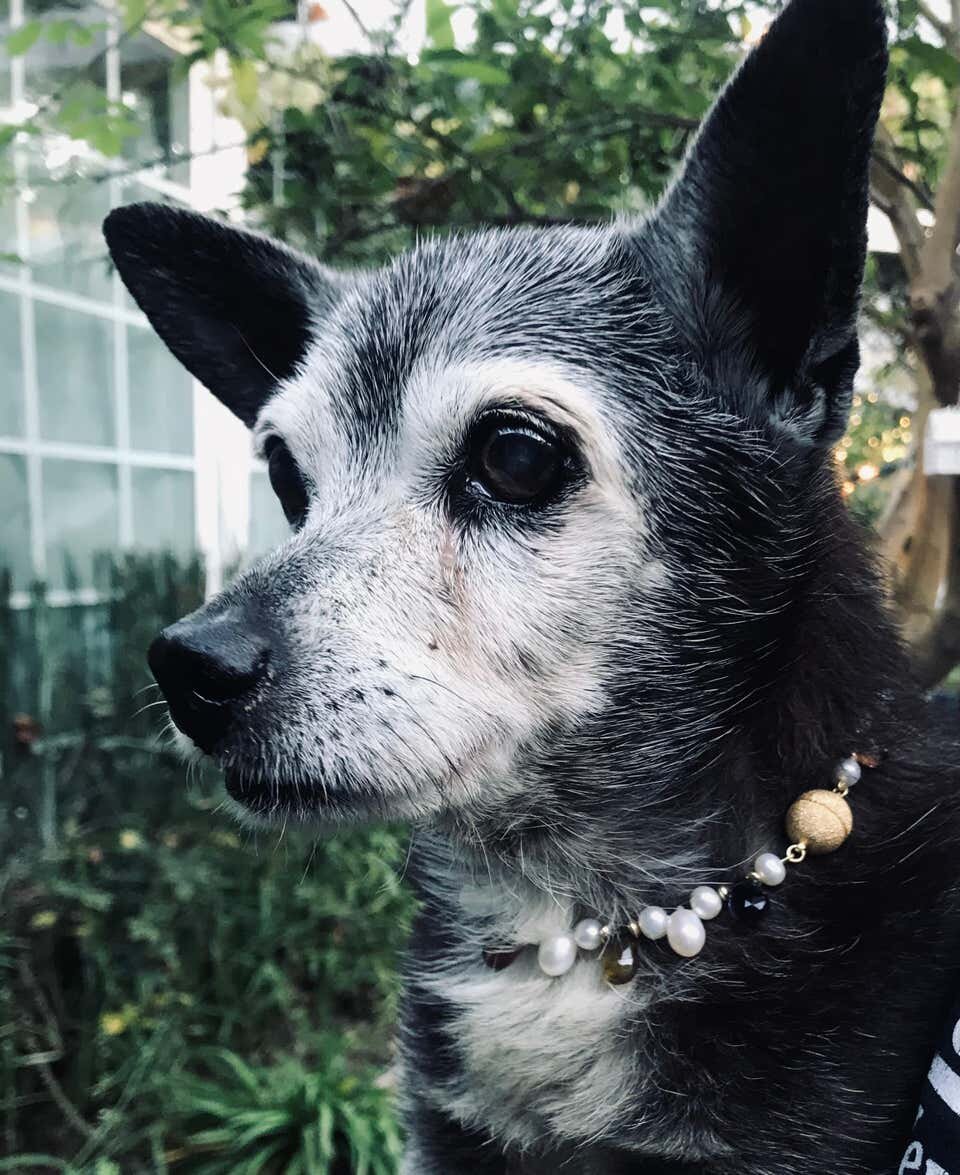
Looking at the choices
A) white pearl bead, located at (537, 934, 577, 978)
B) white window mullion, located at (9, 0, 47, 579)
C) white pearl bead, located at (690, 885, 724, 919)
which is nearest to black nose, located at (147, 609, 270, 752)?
white pearl bead, located at (537, 934, 577, 978)

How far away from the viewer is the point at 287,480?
5.15ft

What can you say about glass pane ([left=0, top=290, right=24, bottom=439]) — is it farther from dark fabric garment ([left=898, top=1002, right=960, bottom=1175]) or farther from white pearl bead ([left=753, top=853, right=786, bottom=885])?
dark fabric garment ([left=898, top=1002, right=960, bottom=1175])

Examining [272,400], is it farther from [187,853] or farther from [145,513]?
[145,513]

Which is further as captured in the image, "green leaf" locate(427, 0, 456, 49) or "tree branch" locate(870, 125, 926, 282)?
"green leaf" locate(427, 0, 456, 49)

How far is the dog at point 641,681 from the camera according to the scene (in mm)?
1114

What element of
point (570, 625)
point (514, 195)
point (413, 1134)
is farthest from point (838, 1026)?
point (514, 195)

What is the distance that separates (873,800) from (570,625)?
48 centimetres

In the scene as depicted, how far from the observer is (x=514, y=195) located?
2.10m

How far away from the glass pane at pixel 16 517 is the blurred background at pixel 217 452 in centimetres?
2

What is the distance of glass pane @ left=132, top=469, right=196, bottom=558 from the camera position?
169 inches

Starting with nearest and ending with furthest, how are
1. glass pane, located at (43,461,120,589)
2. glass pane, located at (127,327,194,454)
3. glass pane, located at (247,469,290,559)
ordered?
glass pane, located at (43,461,120,589) < glass pane, located at (127,327,194,454) < glass pane, located at (247,469,290,559)

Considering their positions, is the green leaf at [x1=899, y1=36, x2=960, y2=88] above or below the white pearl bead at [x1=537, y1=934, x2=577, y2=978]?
above

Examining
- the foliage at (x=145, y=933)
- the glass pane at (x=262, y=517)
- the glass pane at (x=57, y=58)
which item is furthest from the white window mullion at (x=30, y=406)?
the glass pane at (x=262, y=517)

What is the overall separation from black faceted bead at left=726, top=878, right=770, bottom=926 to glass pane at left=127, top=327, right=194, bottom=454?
3750 mm
